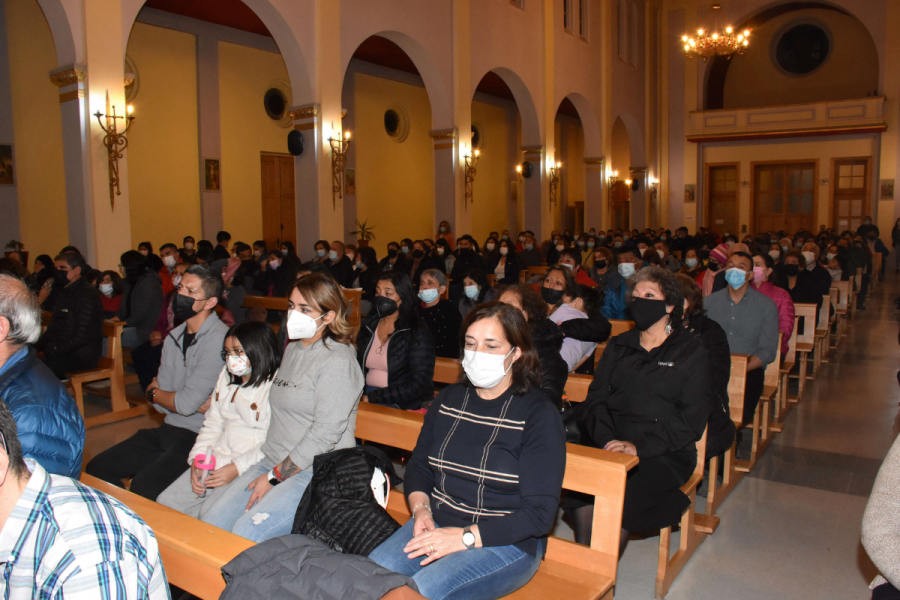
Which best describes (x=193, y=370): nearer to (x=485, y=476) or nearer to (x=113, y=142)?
(x=485, y=476)

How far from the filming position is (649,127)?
2266 cm

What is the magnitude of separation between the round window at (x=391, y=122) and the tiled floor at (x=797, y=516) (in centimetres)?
1257

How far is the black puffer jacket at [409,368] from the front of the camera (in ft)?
13.0

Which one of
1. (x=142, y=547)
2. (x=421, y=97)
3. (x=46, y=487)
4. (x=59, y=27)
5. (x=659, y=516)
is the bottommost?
(x=659, y=516)

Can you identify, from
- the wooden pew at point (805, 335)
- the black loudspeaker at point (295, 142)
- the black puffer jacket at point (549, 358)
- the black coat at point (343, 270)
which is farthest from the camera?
the black loudspeaker at point (295, 142)

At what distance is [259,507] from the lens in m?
2.79

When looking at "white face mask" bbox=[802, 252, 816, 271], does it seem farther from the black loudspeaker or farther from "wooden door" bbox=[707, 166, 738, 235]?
"wooden door" bbox=[707, 166, 738, 235]

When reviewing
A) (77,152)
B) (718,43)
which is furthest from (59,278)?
(718,43)

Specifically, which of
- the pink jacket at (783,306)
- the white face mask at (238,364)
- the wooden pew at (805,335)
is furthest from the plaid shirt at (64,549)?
the wooden pew at (805,335)

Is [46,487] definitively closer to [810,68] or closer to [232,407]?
[232,407]

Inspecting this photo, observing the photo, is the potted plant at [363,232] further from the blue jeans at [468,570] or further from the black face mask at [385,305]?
the blue jeans at [468,570]

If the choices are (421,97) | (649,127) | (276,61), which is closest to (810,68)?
(649,127)

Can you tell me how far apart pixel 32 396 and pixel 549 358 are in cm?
235

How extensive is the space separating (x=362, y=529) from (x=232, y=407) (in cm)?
116
